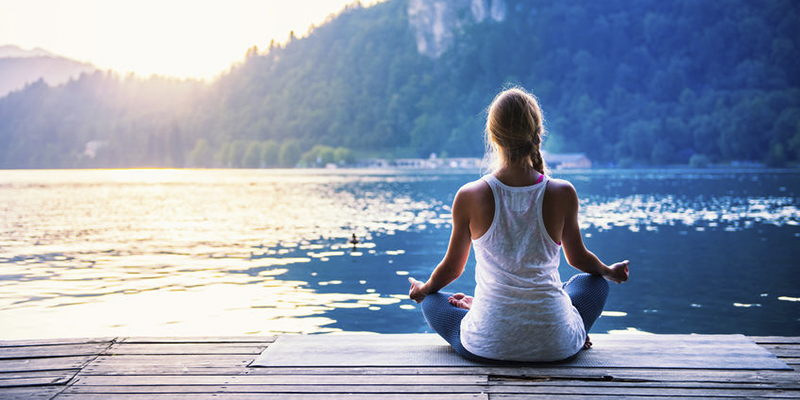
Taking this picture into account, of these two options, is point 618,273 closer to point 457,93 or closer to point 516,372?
point 516,372

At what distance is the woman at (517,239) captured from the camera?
9.52 feet

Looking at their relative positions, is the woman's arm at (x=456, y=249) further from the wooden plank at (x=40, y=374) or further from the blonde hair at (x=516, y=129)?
the wooden plank at (x=40, y=374)

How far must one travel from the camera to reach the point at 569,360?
3113 mm

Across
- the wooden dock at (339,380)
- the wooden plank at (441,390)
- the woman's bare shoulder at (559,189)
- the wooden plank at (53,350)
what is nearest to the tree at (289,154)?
the wooden plank at (53,350)

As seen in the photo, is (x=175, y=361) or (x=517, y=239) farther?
(x=175, y=361)

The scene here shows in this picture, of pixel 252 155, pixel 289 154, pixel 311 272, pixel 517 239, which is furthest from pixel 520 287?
pixel 252 155

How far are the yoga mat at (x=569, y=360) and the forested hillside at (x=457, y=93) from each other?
114874 millimetres

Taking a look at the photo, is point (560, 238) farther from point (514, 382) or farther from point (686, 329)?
point (686, 329)

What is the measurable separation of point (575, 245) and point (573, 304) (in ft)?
0.94

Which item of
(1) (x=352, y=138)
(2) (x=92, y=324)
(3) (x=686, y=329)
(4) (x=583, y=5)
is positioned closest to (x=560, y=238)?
(3) (x=686, y=329)

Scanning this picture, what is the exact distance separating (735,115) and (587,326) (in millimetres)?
119386

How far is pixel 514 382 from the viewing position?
287cm

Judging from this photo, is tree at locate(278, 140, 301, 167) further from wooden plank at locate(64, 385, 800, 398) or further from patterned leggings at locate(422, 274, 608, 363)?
wooden plank at locate(64, 385, 800, 398)

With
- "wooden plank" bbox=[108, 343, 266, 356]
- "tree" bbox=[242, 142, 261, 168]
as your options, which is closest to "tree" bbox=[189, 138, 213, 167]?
"tree" bbox=[242, 142, 261, 168]
